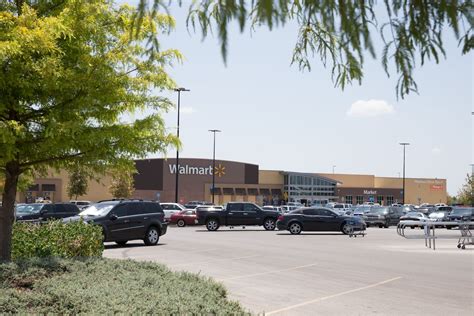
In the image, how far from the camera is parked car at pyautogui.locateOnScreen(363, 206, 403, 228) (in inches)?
1667

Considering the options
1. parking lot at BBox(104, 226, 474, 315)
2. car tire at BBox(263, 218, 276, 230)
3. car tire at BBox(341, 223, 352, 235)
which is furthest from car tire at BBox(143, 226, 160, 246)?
car tire at BBox(263, 218, 276, 230)

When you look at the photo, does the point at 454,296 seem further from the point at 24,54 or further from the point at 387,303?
the point at 24,54

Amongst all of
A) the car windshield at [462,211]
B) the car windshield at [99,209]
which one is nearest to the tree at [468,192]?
the car windshield at [462,211]

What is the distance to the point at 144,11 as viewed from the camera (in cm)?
307

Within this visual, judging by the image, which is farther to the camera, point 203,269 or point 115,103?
point 203,269

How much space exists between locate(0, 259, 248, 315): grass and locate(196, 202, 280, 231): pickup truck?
24.3 metres

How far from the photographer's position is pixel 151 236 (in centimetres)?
2248

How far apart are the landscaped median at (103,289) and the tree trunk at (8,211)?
1.99m

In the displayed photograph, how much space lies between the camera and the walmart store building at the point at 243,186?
81188 mm

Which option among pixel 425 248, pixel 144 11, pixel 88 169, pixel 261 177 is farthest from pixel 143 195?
pixel 144 11

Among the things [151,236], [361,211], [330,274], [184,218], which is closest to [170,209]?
[184,218]

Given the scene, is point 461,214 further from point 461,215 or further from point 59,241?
point 59,241

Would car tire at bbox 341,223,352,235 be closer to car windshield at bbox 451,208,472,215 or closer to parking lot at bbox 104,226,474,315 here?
parking lot at bbox 104,226,474,315

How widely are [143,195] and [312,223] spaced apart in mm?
55597
